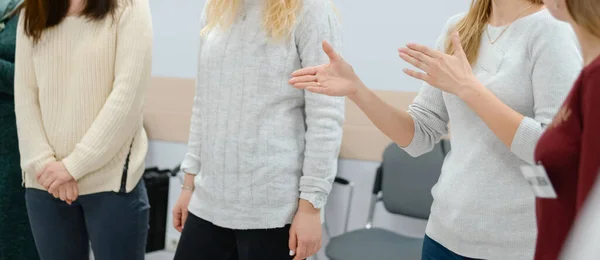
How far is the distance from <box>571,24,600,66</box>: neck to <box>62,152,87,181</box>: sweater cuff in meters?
1.39

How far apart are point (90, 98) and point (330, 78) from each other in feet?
2.84

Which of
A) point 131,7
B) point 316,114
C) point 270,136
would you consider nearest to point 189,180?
point 270,136

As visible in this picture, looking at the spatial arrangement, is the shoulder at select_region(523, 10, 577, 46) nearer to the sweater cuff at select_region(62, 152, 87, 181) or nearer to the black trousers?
the black trousers

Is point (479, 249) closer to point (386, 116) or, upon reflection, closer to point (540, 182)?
point (386, 116)

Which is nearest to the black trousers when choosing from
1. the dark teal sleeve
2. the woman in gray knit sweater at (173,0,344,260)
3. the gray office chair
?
the woman in gray knit sweater at (173,0,344,260)

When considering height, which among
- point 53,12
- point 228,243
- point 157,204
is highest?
point 53,12

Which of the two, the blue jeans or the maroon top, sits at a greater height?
the maroon top

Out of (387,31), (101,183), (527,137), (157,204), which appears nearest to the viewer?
(527,137)

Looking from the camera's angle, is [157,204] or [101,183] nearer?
[101,183]

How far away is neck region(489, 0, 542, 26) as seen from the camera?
127 cm

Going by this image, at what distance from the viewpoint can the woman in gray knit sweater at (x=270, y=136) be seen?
4.75 ft

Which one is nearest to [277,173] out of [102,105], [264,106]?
[264,106]

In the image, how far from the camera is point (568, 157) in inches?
30.2

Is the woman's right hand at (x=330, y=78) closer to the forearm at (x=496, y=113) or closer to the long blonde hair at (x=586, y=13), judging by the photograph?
the forearm at (x=496, y=113)
